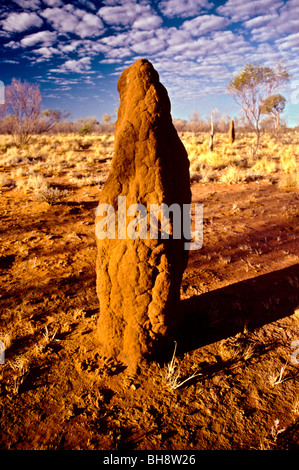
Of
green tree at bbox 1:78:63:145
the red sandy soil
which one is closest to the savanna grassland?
the red sandy soil

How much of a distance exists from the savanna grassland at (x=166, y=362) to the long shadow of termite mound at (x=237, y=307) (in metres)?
0.02

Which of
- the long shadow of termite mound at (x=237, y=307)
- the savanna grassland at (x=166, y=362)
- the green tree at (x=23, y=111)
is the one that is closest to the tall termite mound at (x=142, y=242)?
the savanna grassland at (x=166, y=362)

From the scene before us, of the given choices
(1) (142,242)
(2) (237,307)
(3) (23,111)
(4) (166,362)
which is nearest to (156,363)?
(4) (166,362)

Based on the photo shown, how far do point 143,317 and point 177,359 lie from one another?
0.68 m

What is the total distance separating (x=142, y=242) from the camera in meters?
2.44

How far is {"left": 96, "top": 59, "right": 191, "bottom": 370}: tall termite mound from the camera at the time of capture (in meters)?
2.46

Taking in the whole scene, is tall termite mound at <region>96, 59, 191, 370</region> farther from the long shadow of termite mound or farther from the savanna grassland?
the long shadow of termite mound

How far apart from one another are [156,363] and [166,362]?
0.12 m

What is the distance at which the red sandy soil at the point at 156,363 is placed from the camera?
2.13 m

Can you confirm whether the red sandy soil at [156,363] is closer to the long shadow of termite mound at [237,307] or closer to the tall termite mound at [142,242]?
the long shadow of termite mound at [237,307]

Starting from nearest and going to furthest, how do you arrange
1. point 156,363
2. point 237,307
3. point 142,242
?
point 142,242 → point 156,363 → point 237,307

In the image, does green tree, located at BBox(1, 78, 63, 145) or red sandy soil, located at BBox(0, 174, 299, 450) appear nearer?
red sandy soil, located at BBox(0, 174, 299, 450)

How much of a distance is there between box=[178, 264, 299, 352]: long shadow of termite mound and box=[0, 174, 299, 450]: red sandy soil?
16 mm

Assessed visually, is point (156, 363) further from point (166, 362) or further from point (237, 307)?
point (237, 307)
